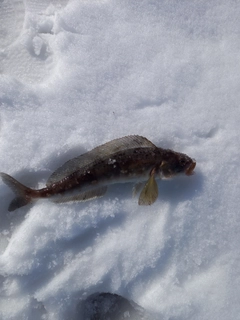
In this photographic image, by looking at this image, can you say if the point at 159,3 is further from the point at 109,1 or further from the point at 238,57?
the point at 238,57

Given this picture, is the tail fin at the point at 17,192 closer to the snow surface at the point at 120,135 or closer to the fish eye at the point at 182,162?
the snow surface at the point at 120,135

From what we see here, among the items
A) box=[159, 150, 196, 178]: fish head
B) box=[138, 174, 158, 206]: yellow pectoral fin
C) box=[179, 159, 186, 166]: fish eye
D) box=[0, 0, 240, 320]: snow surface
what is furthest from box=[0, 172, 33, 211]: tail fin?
box=[179, 159, 186, 166]: fish eye

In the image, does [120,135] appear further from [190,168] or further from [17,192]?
[17,192]

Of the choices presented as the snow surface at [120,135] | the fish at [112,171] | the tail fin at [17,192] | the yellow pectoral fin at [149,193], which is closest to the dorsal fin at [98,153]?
the fish at [112,171]

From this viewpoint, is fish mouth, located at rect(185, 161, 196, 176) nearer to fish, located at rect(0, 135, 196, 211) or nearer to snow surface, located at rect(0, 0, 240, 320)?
fish, located at rect(0, 135, 196, 211)

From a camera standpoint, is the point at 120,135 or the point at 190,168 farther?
the point at 120,135

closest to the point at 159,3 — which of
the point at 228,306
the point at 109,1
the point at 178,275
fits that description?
the point at 109,1

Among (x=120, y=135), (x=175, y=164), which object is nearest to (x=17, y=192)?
(x=120, y=135)
